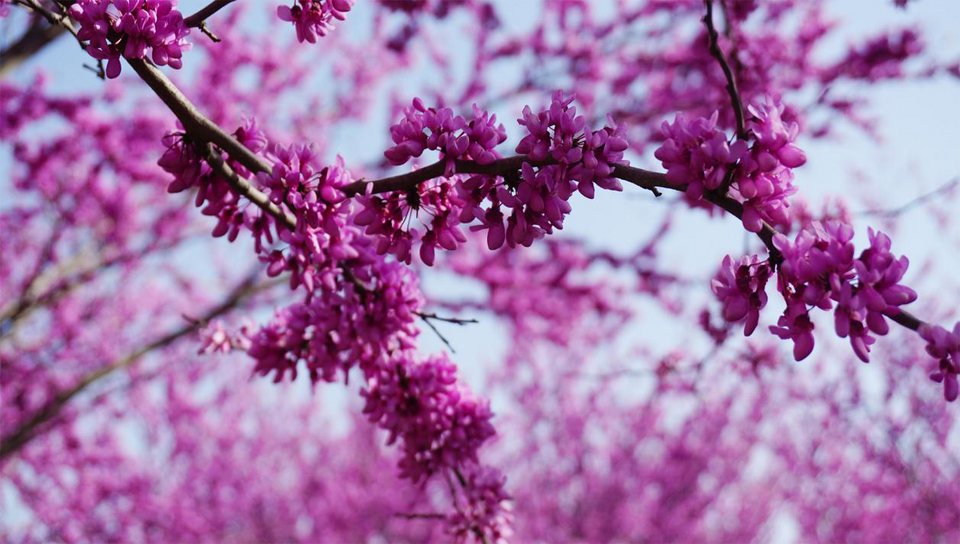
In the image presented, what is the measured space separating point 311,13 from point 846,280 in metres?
1.88

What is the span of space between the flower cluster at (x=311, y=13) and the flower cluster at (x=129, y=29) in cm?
38

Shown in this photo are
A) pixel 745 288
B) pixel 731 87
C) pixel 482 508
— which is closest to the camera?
pixel 745 288

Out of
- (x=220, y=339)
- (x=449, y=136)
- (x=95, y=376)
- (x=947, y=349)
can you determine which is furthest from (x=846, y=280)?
(x=95, y=376)

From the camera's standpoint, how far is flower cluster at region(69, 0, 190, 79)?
2031mm

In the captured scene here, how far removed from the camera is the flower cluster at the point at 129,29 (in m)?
2.03

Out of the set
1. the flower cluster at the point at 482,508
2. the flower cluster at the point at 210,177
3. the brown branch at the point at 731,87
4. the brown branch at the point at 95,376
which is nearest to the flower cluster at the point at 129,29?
the flower cluster at the point at 210,177

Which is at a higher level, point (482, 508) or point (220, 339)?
point (220, 339)

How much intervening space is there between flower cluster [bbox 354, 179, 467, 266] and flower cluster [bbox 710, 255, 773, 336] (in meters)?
0.87

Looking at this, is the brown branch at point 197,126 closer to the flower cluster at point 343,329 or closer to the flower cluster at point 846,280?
the flower cluster at point 343,329

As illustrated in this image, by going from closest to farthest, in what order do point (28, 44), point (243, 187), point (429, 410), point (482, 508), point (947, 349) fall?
point (947, 349) < point (243, 187) < point (429, 410) < point (482, 508) < point (28, 44)

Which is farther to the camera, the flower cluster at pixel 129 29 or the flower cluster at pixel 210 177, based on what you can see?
the flower cluster at pixel 210 177

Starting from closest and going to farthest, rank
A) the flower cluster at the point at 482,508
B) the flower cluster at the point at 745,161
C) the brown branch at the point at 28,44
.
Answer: the flower cluster at the point at 745,161 → the flower cluster at the point at 482,508 → the brown branch at the point at 28,44

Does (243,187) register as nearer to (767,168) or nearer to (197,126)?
(197,126)

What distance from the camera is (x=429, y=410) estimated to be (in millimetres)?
2932
